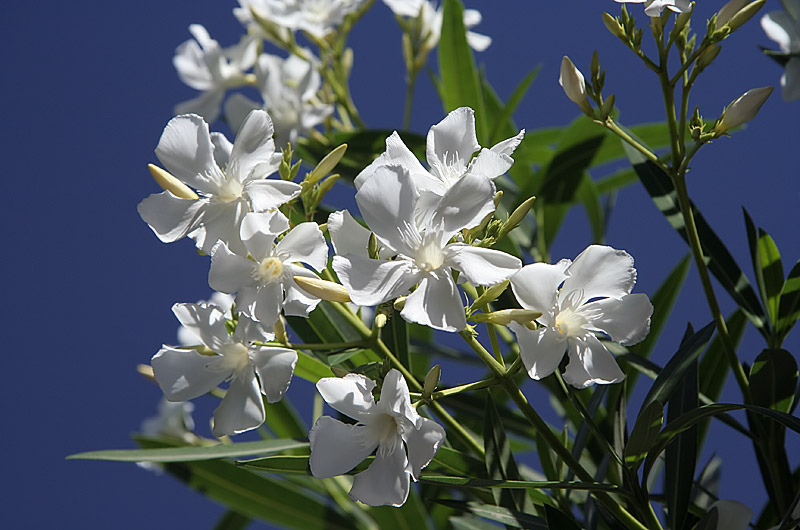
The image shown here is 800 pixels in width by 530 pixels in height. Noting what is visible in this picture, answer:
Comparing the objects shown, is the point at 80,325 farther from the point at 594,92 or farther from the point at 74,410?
the point at 594,92

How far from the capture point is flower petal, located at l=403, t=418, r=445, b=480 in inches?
16.9

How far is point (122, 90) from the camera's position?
2.58m

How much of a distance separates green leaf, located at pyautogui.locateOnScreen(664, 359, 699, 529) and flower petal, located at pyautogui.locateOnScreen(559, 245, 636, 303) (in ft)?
0.60

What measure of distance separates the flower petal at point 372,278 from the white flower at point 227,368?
0.29ft

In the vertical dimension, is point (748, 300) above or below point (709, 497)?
above

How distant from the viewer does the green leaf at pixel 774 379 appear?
0.58 meters

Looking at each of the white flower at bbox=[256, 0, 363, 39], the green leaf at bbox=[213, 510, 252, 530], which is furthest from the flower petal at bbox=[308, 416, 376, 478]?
the green leaf at bbox=[213, 510, 252, 530]

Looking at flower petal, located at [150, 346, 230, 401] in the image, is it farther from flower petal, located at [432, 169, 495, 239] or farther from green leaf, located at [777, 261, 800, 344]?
green leaf, located at [777, 261, 800, 344]

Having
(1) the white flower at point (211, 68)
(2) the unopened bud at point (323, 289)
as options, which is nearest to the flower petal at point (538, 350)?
(2) the unopened bud at point (323, 289)

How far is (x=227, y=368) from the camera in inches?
20.9

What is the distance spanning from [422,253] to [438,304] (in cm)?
3

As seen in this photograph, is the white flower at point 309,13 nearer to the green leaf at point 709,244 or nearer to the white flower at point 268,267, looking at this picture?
the green leaf at point 709,244

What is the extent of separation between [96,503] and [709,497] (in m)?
2.18

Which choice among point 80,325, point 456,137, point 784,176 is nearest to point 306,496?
point 456,137
